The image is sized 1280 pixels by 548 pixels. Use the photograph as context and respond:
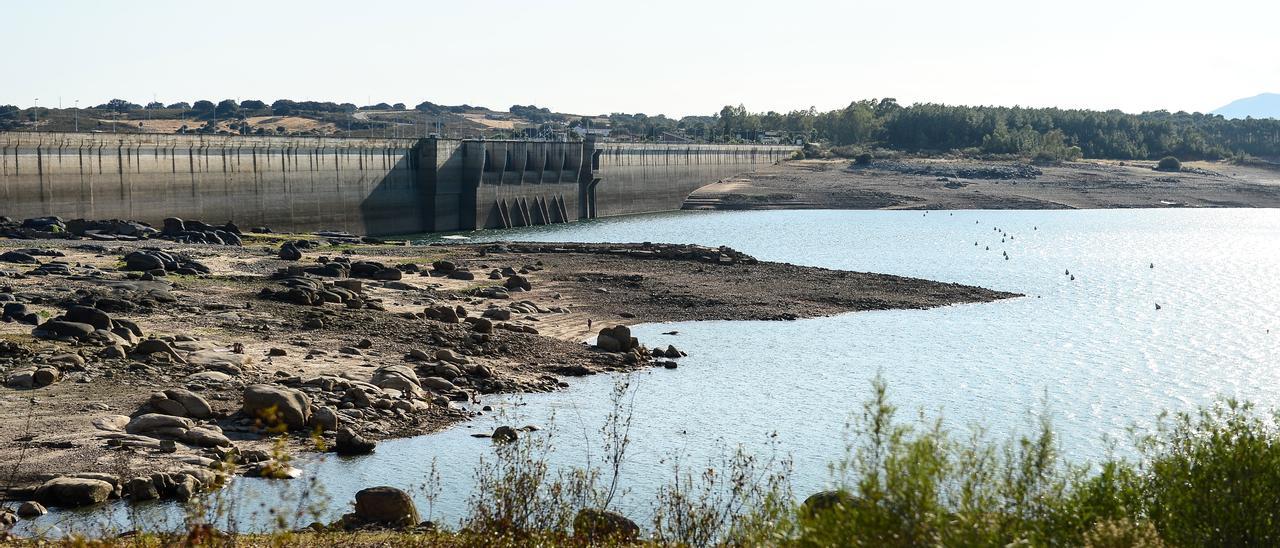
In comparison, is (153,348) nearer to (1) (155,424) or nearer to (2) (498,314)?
(1) (155,424)

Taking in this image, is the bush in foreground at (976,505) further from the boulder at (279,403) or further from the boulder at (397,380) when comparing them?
A: the boulder at (397,380)

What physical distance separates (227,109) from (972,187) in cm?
10680

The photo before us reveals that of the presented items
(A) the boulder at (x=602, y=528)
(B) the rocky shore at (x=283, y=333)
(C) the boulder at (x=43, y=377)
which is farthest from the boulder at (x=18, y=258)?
(A) the boulder at (x=602, y=528)

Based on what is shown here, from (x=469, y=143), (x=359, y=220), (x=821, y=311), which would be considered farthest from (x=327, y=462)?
(x=469, y=143)

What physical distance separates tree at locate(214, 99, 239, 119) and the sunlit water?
122167 mm

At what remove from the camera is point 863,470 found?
10945mm

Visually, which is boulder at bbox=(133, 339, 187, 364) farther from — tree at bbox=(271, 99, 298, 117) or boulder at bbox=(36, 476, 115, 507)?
tree at bbox=(271, 99, 298, 117)

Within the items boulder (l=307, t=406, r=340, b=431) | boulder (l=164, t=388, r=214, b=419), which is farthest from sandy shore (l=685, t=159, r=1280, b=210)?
boulder (l=164, t=388, r=214, b=419)

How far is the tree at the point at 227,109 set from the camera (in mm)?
183500

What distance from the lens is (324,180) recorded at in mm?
82938

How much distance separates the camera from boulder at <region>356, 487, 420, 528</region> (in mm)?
20172

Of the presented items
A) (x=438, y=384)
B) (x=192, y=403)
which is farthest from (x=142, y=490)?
(x=438, y=384)

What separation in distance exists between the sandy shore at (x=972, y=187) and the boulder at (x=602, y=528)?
113 meters

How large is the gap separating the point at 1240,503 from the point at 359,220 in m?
76.2
